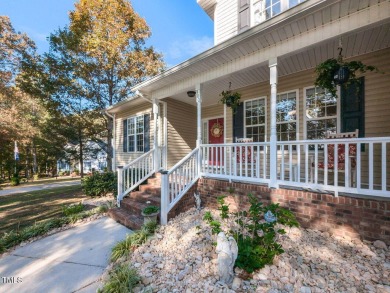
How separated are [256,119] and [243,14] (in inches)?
137

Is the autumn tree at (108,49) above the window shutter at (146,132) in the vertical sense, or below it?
above

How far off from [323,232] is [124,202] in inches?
182

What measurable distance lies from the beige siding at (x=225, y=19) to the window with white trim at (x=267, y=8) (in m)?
0.74

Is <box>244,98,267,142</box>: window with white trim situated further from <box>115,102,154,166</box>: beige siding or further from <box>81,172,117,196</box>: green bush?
<box>81,172,117,196</box>: green bush

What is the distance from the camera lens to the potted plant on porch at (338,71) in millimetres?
3258

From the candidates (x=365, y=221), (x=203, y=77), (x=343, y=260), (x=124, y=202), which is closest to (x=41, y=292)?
(x=124, y=202)

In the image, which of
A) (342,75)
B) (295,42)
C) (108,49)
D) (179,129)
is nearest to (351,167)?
(342,75)

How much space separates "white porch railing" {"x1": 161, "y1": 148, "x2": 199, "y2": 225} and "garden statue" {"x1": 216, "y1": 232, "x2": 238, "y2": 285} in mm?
2034

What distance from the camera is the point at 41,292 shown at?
2535mm

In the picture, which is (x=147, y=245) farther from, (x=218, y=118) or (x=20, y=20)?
(x=20, y=20)

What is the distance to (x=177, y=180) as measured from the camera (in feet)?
15.8

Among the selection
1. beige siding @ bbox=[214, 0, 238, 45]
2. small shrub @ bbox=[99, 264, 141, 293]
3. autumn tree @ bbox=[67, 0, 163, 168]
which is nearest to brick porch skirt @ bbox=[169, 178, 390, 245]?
small shrub @ bbox=[99, 264, 141, 293]

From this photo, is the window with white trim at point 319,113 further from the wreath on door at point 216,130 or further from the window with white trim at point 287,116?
the wreath on door at point 216,130

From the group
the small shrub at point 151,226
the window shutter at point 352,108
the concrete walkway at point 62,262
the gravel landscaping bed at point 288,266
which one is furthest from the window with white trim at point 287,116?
the concrete walkway at point 62,262
